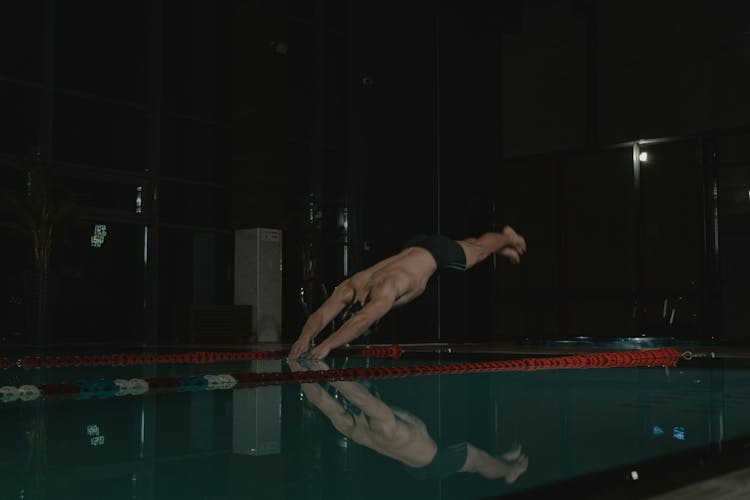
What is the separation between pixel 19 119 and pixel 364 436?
397 inches

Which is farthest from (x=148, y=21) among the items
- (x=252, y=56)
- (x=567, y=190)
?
(x=567, y=190)

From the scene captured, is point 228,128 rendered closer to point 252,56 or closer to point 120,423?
point 252,56

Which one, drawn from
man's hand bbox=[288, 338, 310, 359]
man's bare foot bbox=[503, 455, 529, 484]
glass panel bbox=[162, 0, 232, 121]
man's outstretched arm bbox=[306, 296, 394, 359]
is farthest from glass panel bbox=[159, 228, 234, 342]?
man's bare foot bbox=[503, 455, 529, 484]

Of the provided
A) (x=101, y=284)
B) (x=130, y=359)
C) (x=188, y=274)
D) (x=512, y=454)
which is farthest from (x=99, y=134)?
(x=512, y=454)

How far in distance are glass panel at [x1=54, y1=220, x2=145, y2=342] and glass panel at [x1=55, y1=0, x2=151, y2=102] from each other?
2.06 m

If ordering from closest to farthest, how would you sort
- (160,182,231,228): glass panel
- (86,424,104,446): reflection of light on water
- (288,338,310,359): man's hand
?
(86,424,104,446): reflection of light on water → (288,338,310,359): man's hand → (160,182,231,228): glass panel

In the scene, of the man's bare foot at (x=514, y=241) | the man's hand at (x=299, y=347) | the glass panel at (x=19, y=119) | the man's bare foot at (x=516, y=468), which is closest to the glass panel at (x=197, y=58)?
the glass panel at (x=19, y=119)

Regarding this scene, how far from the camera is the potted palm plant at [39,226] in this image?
1056cm

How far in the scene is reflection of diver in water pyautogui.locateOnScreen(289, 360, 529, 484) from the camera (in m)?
1.99

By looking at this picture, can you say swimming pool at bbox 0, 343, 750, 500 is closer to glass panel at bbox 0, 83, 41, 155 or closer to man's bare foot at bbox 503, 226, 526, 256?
man's bare foot at bbox 503, 226, 526, 256

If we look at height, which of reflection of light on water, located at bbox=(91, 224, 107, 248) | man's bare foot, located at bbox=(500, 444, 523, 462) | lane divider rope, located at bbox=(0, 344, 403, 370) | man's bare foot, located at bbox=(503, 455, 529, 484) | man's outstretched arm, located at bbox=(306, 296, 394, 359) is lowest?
lane divider rope, located at bbox=(0, 344, 403, 370)

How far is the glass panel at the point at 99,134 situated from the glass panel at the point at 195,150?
1.49ft

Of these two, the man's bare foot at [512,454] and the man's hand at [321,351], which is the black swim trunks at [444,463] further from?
the man's hand at [321,351]

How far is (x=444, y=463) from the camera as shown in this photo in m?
2.07
